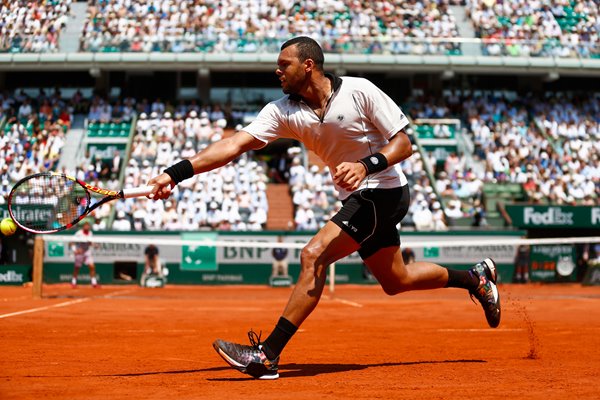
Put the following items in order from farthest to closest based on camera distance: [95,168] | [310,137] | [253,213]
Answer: [95,168] < [253,213] < [310,137]

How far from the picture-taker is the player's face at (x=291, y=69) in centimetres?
654

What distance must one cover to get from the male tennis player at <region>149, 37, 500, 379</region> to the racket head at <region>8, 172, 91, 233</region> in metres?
0.98

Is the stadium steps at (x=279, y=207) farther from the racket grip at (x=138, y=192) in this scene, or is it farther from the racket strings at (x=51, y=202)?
the racket grip at (x=138, y=192)

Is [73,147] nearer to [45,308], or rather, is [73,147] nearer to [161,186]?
[45,308]

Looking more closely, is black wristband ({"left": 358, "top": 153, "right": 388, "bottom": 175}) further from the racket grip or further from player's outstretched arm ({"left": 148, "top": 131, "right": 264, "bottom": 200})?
the racket grip

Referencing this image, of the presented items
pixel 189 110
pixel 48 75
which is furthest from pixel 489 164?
pixel 48 75

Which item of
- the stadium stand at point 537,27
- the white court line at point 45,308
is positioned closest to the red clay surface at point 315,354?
the white court line at point 45,308

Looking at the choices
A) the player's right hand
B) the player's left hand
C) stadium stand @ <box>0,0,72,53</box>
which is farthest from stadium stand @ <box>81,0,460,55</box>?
the player's left hand

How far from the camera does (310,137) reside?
22.1 feet

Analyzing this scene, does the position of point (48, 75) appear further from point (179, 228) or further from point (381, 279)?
point (381, 279)

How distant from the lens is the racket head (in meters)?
6.95

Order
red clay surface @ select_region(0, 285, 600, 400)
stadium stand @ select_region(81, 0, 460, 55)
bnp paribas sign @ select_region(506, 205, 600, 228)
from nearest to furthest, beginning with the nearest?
red clay surface @ select_region(0, 285, 600, 400), bnp paribas sign @ select_region(506, 205, 600, 228), stadium stand @ select_region(81, 0, 460, 55)

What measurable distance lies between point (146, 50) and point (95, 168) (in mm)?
5118

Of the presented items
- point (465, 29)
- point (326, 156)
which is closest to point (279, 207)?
point (465, 29)
